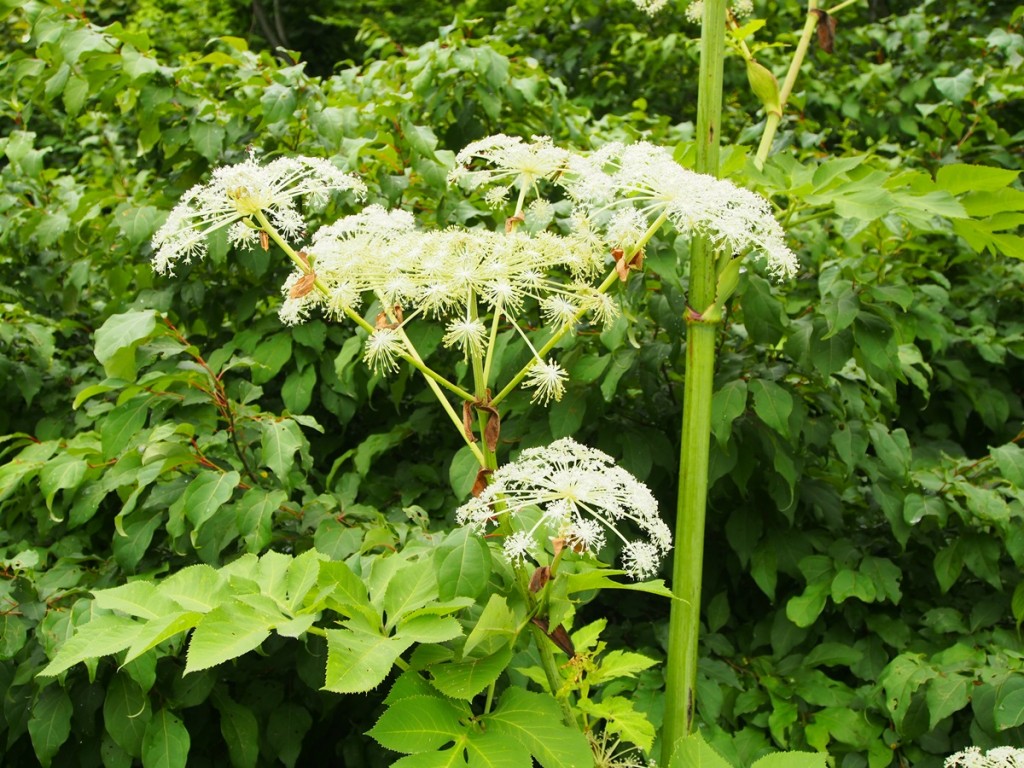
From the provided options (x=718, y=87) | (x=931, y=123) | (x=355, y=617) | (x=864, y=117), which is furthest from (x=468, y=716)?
(x=864, y=117)

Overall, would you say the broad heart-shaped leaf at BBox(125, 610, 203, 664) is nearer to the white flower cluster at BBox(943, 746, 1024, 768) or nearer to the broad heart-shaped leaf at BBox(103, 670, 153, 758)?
the broad heart-shaped leaf at BBox(103, 670, 153, 758)

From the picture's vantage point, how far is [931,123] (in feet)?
11.5

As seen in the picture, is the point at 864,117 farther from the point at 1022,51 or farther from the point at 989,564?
the point at 989,564

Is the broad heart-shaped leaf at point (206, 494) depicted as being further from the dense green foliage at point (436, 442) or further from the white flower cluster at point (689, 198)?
the white flower cluster at point (689, 198)

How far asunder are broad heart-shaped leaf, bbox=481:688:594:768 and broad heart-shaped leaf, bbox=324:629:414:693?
0.62ft

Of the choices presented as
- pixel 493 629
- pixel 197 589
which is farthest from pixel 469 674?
pixel 197 589

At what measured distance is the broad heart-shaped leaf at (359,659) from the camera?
1105 millimetres

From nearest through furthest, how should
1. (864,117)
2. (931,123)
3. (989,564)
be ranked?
(989,564) → (931,123) → (864,117)

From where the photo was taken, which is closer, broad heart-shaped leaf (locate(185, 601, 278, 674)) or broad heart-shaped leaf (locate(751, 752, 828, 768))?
broad heart-shaped leaf (locate(185, 601, 278, 674))

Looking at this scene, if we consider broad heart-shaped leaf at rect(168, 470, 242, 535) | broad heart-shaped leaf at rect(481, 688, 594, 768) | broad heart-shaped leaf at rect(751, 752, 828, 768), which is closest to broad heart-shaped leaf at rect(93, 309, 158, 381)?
broad heart-shaped leaf at rect(168, 470, 242, 535)

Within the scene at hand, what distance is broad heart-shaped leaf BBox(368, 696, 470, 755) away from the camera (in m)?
1.18

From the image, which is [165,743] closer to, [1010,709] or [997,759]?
[997,759]

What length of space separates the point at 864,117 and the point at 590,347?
8.66 feet

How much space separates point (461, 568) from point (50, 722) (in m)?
1.04
